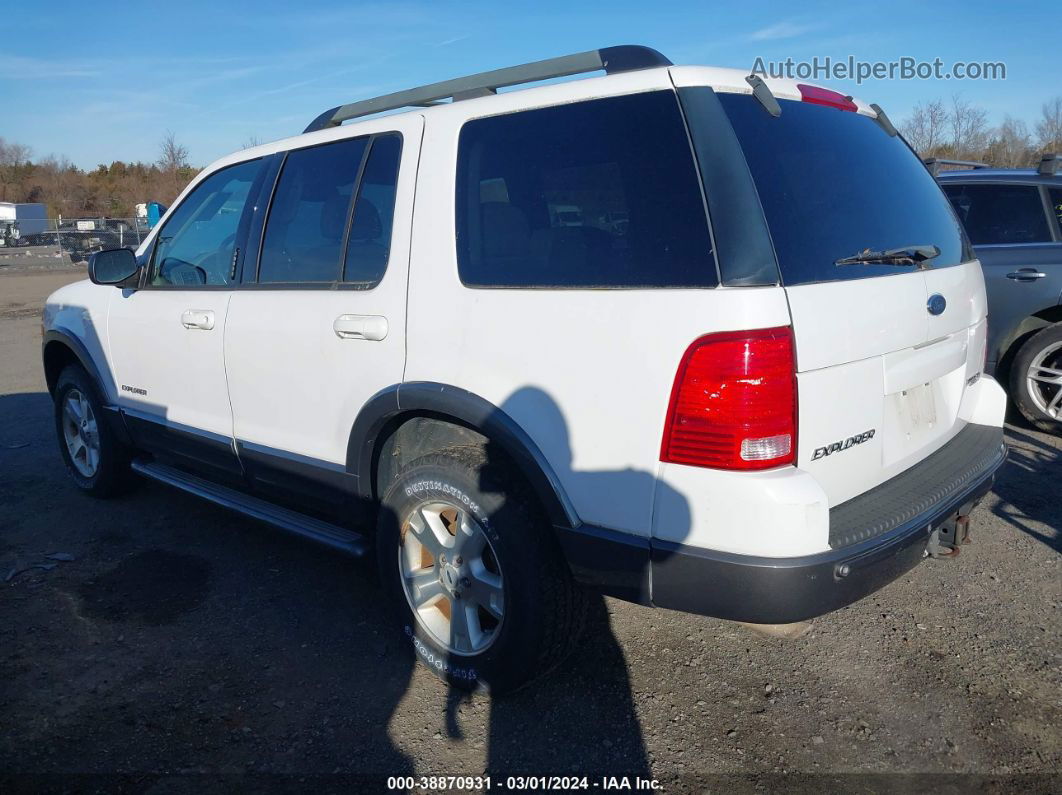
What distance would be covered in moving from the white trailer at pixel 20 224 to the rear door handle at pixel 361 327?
123 ft

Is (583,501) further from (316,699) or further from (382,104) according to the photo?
(382,104)

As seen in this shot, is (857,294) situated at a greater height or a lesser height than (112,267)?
lesser

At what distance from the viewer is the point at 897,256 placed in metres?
2.62

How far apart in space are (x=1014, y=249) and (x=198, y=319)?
5658 millimetres

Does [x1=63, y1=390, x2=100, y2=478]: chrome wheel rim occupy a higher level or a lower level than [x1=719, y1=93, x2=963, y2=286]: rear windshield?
lower

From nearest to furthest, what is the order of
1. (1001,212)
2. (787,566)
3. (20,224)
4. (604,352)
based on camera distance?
(787,566) → (604,352) → (1001,212) → (20,224)

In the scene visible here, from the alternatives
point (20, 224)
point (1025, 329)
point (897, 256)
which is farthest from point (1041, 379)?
point (20, 224)

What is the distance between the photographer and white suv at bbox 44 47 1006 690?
87.8 inches

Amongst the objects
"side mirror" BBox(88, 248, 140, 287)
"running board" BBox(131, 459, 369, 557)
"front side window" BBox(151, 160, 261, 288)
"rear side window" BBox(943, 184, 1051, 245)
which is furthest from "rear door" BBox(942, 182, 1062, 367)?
"side mirror" BBox(88, 248, 140, 287)

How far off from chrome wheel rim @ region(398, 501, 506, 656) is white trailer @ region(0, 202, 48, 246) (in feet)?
125

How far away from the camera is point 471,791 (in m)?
2.48

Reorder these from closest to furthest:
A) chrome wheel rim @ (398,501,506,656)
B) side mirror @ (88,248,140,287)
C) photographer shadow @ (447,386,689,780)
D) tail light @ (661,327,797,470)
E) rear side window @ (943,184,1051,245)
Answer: tail light @ (661,327,797,470), photographer shadow @ (447,386,689,780), chrome wheel rim @ (398,501,506,656), side mirror @ (88,248,140,287), rear side window @ (943,184,1051,245)

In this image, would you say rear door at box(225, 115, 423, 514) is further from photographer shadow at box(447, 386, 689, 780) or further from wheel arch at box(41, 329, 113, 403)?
wheel arch at box(41, 329, 113, 403)

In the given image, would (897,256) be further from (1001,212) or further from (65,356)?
(65,356)
